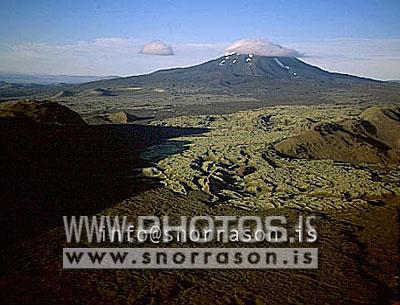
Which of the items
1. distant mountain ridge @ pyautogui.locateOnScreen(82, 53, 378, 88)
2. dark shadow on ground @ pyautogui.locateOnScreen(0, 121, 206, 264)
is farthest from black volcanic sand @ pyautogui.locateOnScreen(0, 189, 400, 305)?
distant mountain ridge @ pyautogui.locateOnScreen(82, 53, 378, 88)

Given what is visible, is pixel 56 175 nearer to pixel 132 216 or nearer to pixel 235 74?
pixel 132 216

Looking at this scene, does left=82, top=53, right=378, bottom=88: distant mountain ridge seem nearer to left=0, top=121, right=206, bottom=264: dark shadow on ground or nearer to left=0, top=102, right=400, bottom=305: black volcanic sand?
left=0, top=121, right=206, bottom=264: dark shadow on ground

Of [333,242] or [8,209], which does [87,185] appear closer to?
[8,209]

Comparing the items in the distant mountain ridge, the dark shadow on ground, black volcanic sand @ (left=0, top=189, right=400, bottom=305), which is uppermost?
the distant mountain ridge

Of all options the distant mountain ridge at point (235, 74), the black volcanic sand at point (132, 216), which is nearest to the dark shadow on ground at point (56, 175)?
the black volcanic sand at point (132, 216)

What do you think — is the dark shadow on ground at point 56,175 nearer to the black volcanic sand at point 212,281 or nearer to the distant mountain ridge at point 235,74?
the black volcanic sand at point 212,281

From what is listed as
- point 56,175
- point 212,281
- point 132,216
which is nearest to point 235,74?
point 56,175

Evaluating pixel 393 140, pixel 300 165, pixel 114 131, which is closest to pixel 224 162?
pixel 300 165

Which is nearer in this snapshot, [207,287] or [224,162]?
[207,287]
